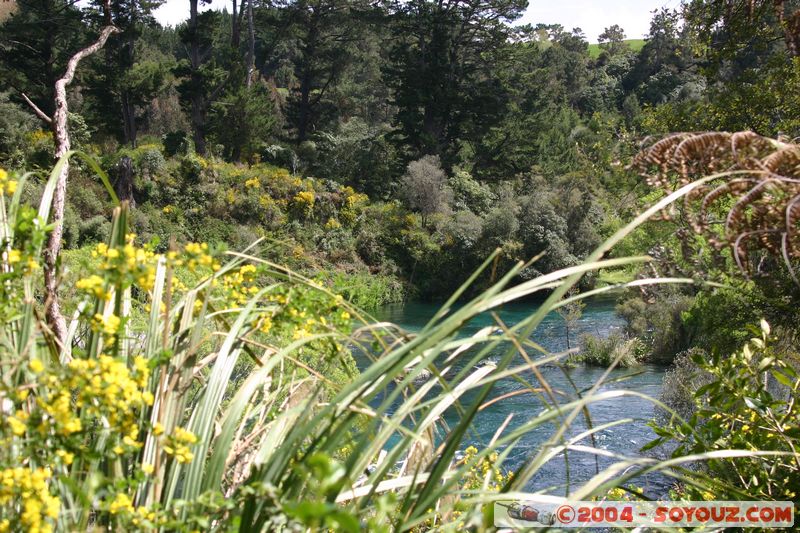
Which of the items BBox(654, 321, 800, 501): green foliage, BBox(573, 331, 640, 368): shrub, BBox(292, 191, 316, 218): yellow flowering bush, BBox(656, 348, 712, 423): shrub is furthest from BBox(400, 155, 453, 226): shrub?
BBox(654, 321, 800, 501): green foliage

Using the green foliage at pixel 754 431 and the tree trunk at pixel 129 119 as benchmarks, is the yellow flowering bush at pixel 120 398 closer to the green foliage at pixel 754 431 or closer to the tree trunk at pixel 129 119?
the green foliage at pixel 754 431

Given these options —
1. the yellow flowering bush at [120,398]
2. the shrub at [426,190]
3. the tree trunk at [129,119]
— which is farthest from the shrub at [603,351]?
the tree trunk at [129,119]

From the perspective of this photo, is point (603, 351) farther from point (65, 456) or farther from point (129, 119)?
Answer: point (129, 119)

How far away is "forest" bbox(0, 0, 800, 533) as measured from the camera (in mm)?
1007

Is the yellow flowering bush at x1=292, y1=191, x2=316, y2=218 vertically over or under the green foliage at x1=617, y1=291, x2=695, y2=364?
over

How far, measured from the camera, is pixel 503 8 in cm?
2542

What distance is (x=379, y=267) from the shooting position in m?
20.8

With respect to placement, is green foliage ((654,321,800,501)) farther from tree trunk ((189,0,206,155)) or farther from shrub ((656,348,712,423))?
tree trunk ((189,0,206,155))

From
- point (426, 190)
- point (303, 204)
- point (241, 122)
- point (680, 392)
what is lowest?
point (680, 392)

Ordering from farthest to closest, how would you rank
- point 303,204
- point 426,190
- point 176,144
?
point 426,190 → point 303,204 → point 176,144

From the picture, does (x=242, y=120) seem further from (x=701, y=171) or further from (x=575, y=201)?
(x=701, y=171)

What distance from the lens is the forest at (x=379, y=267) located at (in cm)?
101

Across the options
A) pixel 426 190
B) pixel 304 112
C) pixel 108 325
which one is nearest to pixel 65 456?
pixel 108 325

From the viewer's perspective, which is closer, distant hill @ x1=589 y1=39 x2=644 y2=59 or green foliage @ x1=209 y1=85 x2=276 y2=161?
green foliage @ x1=209 y1=85 x2=276 y2=161
